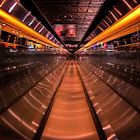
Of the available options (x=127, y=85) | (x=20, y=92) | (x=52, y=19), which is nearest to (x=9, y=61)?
(x=20, y=92)

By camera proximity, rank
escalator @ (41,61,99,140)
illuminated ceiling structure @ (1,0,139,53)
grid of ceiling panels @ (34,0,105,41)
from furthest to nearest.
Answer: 1. grid of ceiling panels @ (34,0,105,41)
2. illuminated ceiling structure @ (1,0,139,53)
3. escalator @ (41,61,99,140)

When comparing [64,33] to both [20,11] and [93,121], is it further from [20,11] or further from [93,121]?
[93,121]

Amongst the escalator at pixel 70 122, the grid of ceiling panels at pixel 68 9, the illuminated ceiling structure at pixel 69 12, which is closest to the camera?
the escalator at pixel 70 122

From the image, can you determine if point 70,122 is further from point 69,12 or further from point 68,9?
point 69,12

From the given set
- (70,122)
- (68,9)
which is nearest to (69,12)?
(68,9)

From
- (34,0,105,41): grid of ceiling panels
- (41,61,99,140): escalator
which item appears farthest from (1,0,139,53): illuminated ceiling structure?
(41,61,99,140): escalator

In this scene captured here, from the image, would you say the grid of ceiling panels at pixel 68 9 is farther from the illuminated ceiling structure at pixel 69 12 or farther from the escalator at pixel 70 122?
the escalator at pixel 70 122

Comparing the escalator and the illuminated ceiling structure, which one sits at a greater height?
the illuminated ceiling structure

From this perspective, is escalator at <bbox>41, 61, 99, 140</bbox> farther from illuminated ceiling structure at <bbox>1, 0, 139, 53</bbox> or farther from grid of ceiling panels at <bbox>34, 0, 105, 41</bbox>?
grid of ceiling panels at <bbox>34, 0, 105, 41</bbox>

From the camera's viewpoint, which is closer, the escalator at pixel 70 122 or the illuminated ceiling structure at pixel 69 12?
the escalator at pixel 70 122

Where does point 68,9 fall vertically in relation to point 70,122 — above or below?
above

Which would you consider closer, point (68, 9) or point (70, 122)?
point (70, 122)

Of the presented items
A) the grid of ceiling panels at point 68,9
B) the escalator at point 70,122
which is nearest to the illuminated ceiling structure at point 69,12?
the grid of ceiling panels at point 68,9

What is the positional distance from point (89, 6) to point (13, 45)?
1264cm
